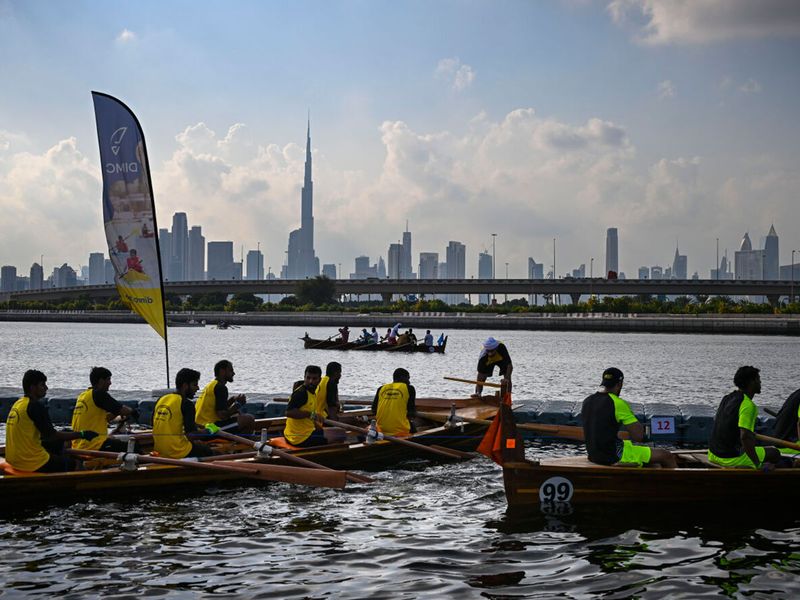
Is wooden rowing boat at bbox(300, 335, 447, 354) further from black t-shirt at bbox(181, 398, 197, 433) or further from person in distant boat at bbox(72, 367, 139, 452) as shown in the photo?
person in distant boat at bbox(72, 367, 139, 452)

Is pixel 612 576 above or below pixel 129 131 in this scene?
below

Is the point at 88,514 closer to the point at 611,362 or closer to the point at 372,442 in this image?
the point at 372,442

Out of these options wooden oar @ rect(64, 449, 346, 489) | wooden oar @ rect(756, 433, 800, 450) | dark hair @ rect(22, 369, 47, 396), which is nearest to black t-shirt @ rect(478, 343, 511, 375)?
wooden oar @ rect(64, 449, 346, 489)

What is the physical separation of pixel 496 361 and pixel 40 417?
11034 mm

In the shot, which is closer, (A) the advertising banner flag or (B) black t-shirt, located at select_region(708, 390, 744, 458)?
(B) black t-shirt, located at select_region(708, 390, 744, 458)

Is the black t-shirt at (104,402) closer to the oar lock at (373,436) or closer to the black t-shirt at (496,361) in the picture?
the oar lock at (373,436)

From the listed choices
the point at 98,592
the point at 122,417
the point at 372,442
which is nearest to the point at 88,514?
the point at 122,417

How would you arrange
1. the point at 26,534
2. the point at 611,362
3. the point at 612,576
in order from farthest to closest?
the point at 611,362 < the point at 26,534 < the point at 612,576

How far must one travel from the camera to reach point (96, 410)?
13.3 m

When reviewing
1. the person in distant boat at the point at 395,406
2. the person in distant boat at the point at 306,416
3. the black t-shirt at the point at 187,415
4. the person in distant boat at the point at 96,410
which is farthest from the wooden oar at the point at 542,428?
the person in distant boat at the point at 96,410

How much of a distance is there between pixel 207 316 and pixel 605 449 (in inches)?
5028

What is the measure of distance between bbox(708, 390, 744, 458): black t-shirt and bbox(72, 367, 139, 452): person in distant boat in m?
8.78

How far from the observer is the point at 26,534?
11.3 metres

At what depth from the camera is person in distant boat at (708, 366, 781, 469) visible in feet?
37.5
